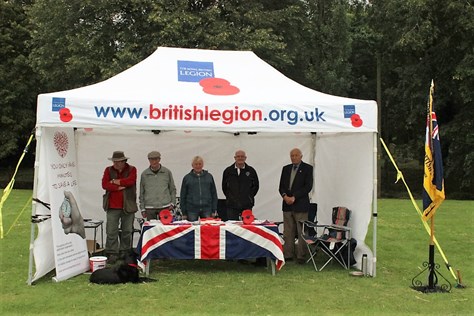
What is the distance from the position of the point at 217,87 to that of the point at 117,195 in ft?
5.77

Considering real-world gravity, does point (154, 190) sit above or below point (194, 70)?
below

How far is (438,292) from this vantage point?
17.4ft

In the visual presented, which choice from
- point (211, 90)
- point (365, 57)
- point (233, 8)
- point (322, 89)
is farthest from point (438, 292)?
point (365, 57)

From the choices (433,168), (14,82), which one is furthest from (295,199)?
(14,82)

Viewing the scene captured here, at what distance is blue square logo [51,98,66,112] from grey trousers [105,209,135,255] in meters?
1.54

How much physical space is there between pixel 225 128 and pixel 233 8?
37.2ft

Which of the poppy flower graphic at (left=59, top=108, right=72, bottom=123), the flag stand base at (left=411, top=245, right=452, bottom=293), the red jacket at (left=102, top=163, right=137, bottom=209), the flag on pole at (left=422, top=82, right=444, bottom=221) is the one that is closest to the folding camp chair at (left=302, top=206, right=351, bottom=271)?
the flag stand base at (left=411, top=245, right=452, bottom=293)

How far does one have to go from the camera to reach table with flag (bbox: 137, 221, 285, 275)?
5867 millimetres

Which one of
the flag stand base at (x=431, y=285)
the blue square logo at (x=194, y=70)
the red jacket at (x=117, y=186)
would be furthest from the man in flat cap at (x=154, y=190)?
the flag stand base at (x=431, y=285)

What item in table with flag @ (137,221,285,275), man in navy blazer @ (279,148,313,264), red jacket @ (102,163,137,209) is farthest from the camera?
man in navy blazer @ (279,148,313,264)

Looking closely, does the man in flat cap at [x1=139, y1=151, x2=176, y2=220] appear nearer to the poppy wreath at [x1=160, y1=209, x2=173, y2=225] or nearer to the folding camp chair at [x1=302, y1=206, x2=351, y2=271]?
the poppy wreath at [x1=160, y1=209, x2=173, y2=225]

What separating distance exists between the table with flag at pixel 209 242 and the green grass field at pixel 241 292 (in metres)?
0.24

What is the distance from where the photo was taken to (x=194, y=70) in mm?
6684

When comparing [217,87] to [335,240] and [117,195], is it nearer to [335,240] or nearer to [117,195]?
[117,195]
